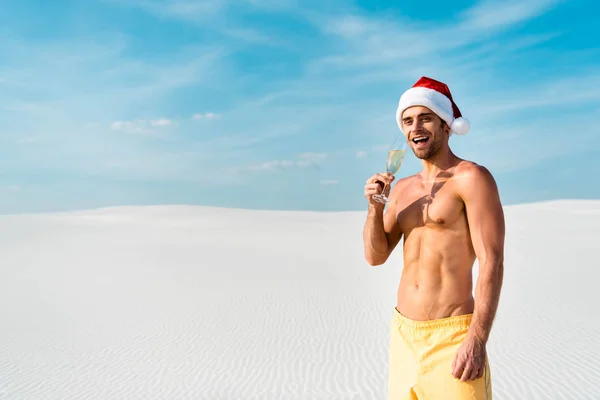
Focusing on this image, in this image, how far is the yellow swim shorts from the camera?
275 centimetres

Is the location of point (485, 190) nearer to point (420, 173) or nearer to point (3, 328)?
point (420, 173)

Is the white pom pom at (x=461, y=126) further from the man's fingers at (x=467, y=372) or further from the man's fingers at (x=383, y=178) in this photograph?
the man's fingers at (x=467, y=372)

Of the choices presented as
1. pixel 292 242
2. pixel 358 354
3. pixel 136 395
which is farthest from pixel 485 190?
pixel 292 242

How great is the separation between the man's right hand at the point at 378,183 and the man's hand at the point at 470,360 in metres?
0.76

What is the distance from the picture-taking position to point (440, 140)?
3018 mm

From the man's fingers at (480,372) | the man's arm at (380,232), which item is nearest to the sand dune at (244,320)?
the man's arm at (380,232)

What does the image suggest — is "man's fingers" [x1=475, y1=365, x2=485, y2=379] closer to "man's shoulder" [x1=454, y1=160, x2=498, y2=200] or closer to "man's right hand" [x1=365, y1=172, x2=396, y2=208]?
"man's shoulder" [x1=454, y1=160, x2=498, y2=200]

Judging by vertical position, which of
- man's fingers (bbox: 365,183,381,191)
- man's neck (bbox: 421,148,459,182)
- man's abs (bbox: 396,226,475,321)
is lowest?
man's abs (bbox: 396,226,475,321)

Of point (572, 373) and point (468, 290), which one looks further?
point (572, 373)

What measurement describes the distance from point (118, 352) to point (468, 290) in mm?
8772

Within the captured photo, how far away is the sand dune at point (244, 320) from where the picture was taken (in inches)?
343

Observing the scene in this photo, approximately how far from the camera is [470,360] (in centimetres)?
268

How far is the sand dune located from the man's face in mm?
5733

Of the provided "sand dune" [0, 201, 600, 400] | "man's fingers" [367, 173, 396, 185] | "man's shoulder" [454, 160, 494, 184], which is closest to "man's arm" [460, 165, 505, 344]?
"man's shoulder" [454, 160, 494, 184]
